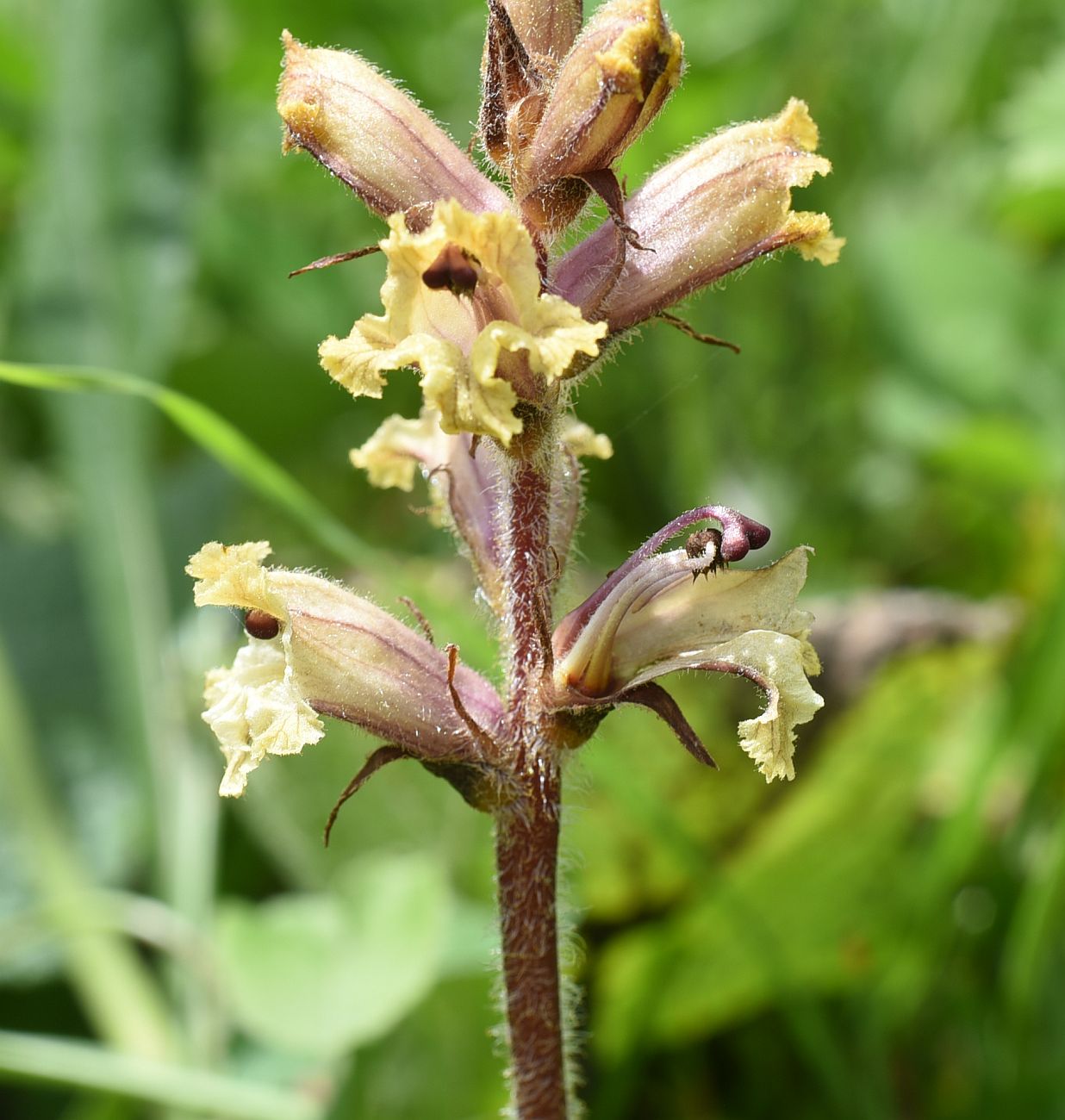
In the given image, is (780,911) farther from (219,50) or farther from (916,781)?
(219,50)

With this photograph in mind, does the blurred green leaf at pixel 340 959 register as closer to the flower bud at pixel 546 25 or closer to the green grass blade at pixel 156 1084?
the green grass blade at pixel 156 1084

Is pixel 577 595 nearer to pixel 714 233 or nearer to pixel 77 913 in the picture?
pixel 714 233

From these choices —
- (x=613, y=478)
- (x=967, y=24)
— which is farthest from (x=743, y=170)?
(x=967, y=24)

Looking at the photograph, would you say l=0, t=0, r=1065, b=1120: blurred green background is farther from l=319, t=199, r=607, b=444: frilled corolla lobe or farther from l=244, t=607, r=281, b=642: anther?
l=319, t=199, r=607, b=444: frilled corolla lobe

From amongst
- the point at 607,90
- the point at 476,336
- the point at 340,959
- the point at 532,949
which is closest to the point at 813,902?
the point at 340,959

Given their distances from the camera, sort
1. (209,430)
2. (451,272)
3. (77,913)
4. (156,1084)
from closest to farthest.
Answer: (451,272), (209,430), (156,1084), (77,913)

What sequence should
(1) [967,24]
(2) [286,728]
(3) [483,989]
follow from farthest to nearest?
(1) [967,24], (3) [483,989], (2) [286,728]

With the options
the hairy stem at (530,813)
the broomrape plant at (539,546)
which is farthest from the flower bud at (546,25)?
the hairy stem at (530,813)
